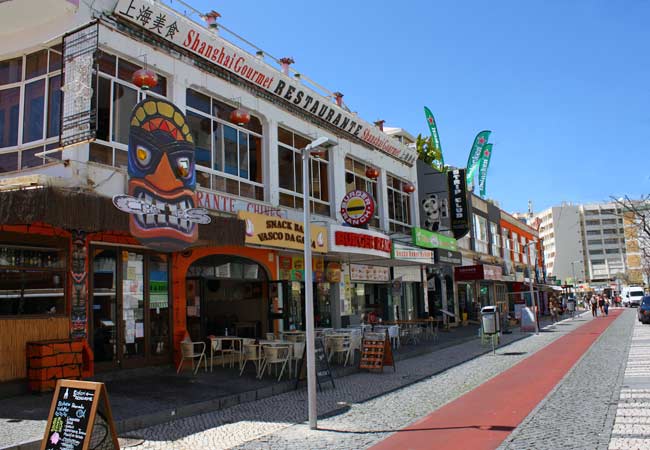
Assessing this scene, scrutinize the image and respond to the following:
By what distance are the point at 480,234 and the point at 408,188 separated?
12439 millimetres

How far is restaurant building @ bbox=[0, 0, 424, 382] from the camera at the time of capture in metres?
10.9

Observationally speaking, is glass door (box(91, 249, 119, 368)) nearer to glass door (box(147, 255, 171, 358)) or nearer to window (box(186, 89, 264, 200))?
glass door (box(147, 255, 171, 358))

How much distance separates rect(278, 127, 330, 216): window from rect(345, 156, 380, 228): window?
2.02 m

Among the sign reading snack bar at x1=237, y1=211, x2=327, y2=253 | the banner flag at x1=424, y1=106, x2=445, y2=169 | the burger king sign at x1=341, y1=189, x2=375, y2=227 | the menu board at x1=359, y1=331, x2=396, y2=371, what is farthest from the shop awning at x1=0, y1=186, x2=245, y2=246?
the banner flag at x1=424, y1=106, x2=445, y2=169

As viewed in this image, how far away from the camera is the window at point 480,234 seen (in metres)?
37.0

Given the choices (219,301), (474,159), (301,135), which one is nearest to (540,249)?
(474,159)

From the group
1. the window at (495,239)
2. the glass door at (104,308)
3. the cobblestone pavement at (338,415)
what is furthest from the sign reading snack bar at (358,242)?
the window at (495,239)

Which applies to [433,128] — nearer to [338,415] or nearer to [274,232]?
[274,232]

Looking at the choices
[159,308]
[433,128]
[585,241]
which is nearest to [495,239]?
[433,128]

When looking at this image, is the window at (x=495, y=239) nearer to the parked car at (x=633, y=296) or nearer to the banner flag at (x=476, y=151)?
the banner flag at (x=476, y=151)

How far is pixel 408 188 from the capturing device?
2775 cm

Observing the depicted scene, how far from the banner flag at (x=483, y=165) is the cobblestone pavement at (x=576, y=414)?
26554 mm

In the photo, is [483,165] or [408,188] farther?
[483,165]

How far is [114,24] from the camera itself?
1263 cm
